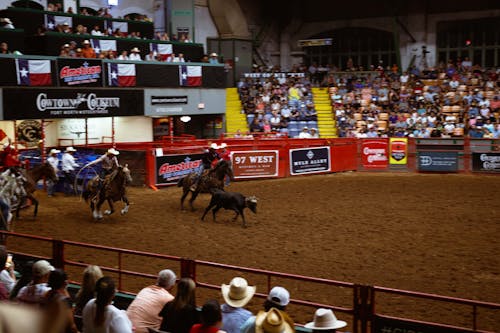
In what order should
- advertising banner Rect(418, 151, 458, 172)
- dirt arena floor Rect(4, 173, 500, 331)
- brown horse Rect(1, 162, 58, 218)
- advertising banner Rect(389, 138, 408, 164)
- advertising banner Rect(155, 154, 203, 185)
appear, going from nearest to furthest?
dirt arena floor Rect(4, 173, 500, 331), brown horse Rect(1, 162, 58, 218), advertising banner Rect(155, 154, 203, 185), advertising banner Rect(418, 151, 458, 172), advertising banner Rect(389, 138, 408, 164)

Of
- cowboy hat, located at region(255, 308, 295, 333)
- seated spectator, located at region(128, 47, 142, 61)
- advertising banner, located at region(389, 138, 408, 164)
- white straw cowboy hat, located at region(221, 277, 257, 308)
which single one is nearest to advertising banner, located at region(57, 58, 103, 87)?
seated spectator, located at region(128, 47, 142, 61)

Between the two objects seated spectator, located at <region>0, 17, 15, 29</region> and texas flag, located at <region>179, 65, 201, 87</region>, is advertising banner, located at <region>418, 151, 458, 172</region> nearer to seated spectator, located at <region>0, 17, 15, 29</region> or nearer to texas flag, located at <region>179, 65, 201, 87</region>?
texas flag, located at <region>179, 65, 201, 87</region>

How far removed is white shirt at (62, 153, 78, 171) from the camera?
61.0 ft

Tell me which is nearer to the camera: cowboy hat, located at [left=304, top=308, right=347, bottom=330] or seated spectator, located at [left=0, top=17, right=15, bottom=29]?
cowboy hat, located at [left=304, top=308, right=347, bottom=330]

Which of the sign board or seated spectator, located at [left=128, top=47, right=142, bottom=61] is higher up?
the sign board

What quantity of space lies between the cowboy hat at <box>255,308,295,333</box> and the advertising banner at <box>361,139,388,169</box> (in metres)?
20.0

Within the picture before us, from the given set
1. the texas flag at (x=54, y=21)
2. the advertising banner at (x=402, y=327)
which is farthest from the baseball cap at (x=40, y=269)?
the texas flag at (x=54, y=21)

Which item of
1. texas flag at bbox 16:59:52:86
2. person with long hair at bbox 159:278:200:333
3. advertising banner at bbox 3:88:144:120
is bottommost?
person with long hair at bbox 159:278:200:333

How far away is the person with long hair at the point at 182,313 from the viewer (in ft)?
16.8

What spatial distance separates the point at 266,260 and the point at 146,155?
1013 centimetres

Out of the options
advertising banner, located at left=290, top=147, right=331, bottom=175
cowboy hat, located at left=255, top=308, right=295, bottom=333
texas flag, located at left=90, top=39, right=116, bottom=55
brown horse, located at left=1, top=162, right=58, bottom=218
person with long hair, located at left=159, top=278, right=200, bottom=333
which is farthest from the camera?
texas flag, located at left=90, top=39, right=116, bottom=55

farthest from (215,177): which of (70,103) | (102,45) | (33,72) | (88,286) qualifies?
(102,45)

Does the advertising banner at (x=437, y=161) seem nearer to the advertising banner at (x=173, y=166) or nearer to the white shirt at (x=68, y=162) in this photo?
the advertising banner at (x=173, y=166)

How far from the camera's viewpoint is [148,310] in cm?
571
